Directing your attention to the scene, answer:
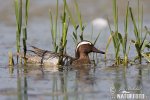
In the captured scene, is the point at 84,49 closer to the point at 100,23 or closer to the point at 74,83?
the point at 74,83

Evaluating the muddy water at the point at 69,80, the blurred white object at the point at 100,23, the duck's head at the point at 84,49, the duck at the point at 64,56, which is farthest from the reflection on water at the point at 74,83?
the blurred white object at the point at 100,23

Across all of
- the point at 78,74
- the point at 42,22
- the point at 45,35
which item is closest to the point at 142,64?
the point at 78,74

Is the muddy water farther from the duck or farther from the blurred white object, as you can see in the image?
the blurred white object

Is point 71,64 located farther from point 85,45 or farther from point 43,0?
point 43,0

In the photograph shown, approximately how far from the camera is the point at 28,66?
35.7 feet

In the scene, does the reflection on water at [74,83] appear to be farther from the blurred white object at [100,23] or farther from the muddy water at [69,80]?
the blurred white object at [100,23]

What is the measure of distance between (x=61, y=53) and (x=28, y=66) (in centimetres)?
63

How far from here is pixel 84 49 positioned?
11953 mm

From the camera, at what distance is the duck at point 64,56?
11.2 meters

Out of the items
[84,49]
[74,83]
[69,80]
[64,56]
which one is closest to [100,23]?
[84,49]

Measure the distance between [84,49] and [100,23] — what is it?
4.02m

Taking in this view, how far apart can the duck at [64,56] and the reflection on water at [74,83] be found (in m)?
0.56

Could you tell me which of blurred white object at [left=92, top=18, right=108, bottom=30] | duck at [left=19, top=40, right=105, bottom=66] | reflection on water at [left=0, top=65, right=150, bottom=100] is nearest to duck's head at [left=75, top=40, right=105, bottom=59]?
duck at [left=19, top=40, right=105, bottom=66]

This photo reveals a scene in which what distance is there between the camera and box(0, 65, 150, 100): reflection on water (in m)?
8.11
